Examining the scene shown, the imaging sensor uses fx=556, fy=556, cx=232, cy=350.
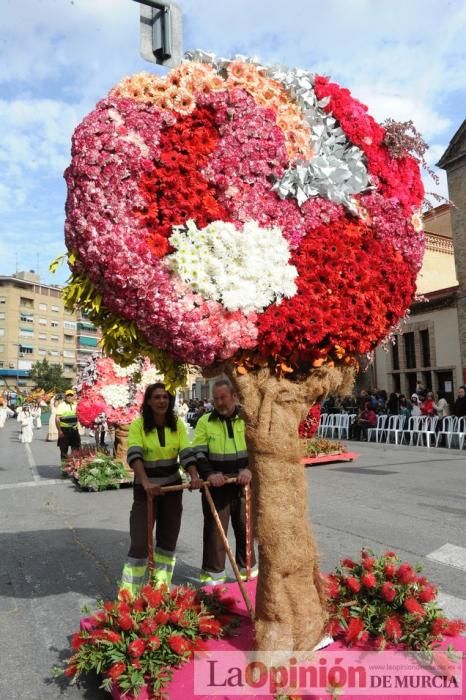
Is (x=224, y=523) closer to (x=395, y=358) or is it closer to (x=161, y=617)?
(x=161, y=617)

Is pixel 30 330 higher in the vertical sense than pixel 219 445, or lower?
higher

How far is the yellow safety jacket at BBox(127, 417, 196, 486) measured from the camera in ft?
14.3

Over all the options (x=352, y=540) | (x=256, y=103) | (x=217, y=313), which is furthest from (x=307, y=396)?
(x=352, y=540)

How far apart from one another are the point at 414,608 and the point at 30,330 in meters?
81.9

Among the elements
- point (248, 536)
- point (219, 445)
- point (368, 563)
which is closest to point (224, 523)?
point (219, 445)

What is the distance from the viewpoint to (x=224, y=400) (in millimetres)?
4715

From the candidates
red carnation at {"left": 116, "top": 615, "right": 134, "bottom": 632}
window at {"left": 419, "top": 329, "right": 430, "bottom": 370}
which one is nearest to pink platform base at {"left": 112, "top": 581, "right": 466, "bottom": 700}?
red carnation at {"left": 116, "top": 615, "right": 134, "bottom": 632}

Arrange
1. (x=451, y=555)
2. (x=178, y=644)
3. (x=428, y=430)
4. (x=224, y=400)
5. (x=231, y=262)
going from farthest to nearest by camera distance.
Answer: (x=428, y=430), (x=451, y=555), (x=224, y=400), (x=178, y=644), (x=231, y=262)

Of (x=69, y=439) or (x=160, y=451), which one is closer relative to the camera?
(x=160, y=451)

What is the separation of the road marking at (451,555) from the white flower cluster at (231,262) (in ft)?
12.9

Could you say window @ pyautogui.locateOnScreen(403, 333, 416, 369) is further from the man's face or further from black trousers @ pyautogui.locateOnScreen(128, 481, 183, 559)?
black trousers @ pyautogui.locateOnScreen(128, 481, 183, 559)

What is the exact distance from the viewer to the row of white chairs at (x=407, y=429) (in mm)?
16516

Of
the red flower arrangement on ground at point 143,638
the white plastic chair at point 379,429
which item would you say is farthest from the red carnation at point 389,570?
the white plastic chair at point 379,429

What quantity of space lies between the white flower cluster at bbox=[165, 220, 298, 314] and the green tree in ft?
221
